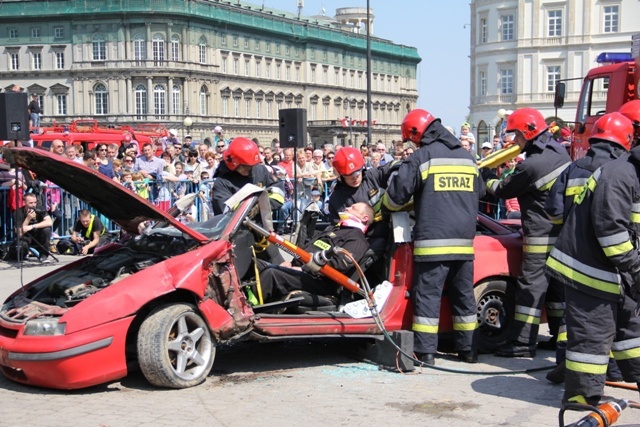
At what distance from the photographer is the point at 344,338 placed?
7336mm

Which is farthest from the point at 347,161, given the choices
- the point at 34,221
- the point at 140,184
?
the point at 140,184

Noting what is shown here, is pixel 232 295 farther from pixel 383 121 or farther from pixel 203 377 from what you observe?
pixel 383 121

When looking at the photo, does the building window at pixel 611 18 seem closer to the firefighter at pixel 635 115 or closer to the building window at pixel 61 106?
the building window at pixel 61 106

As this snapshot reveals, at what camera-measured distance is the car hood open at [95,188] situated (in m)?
6.51

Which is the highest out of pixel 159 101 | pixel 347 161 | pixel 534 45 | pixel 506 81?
pixel 534 45

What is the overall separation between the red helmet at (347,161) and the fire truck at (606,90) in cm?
956

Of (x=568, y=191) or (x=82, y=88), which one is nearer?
(x=568, y=191)

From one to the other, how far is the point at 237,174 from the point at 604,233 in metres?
4.22

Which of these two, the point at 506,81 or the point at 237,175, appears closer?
the point at 237,175

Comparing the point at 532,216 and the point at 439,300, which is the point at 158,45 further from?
the point at 439,300

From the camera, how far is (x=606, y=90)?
17.5 metres

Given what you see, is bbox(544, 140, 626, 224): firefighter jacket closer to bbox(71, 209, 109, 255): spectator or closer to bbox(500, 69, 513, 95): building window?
bbox(71, 209, 109, 255): spectator

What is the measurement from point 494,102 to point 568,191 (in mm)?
68845

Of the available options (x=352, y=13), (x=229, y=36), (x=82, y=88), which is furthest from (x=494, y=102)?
(x=352, y=13)
